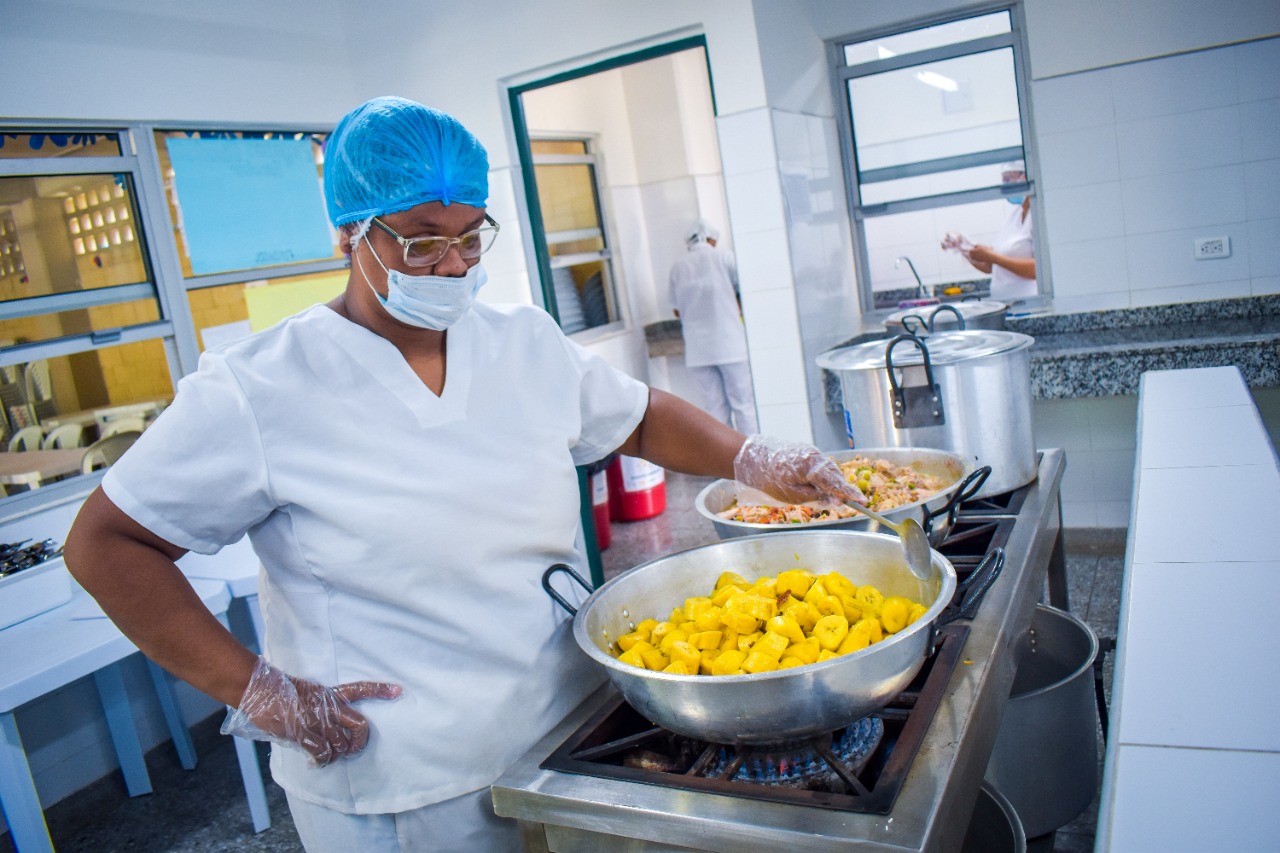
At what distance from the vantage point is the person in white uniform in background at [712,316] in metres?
6.06

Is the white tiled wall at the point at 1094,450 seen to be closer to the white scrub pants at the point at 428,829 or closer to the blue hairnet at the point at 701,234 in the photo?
the blue hairnet at the point at 701,234

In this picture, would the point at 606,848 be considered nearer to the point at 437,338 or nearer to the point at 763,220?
the point at 437,338

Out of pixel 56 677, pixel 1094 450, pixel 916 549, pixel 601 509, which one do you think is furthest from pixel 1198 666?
pixel 601 509

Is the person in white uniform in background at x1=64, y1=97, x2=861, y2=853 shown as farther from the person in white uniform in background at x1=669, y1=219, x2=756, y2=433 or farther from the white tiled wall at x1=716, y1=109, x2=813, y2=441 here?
the person in white uniform in background at x1=669, y1=219, x2=756, y2=433

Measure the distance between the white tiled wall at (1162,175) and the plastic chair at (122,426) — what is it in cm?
381

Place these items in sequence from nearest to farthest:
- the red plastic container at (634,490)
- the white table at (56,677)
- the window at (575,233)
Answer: the white table at (56,677) → the red plastic container at (634,490) → the window at (575,233)

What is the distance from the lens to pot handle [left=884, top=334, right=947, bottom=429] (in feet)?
6.47

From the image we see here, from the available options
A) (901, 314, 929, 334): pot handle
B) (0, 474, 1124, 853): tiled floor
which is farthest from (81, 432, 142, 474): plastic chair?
(901, 314, 929, 334): pot handle

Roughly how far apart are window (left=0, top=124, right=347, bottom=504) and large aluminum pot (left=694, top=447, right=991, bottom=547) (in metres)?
2.59

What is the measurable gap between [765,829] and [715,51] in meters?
3.27

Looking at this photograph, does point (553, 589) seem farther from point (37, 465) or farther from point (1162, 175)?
point (1162, 175)

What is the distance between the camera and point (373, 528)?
127 cm

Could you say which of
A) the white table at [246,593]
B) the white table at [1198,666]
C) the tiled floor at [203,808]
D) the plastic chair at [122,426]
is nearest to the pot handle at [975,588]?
the white table at [1198,666]

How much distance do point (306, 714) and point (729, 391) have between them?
16.9 ft
